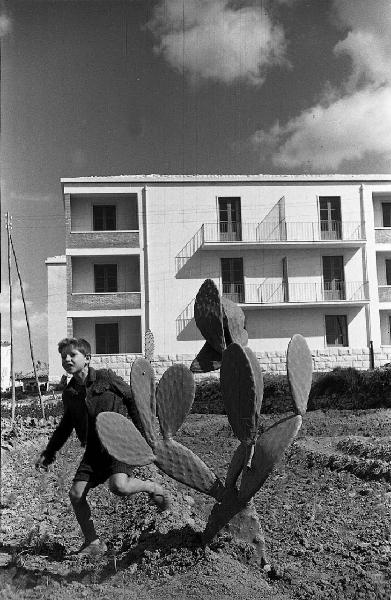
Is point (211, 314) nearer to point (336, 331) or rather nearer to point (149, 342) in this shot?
point (149, 342)

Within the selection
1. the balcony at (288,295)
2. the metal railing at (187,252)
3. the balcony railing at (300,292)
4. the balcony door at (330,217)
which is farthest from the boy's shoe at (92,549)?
the balcony door at (330,217)

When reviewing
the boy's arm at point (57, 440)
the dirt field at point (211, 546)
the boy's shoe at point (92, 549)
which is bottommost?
the dirt field at point (211, 546)

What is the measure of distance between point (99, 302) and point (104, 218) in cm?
125

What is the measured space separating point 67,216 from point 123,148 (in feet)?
4.51

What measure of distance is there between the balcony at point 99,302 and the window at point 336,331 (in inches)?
90.5

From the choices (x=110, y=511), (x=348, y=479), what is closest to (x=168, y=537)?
(x=110, y=511)

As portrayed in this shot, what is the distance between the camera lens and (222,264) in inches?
264

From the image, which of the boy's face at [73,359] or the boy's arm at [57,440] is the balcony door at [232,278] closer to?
the boy's arm at [57,440]

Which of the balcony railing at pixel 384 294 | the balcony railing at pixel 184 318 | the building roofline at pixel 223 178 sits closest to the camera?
the balcony railing at pixel 184 318

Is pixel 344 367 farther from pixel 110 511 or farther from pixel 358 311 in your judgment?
pixel 110 511

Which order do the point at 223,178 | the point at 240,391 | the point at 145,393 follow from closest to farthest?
the point at 240,391 → the point at 145,393 → the point at 223,178

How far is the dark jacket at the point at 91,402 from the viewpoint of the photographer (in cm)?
229

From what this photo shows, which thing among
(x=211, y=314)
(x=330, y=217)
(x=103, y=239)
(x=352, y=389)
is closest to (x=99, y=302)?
(x=103, y=239)

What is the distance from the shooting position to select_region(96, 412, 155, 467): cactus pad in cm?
212
